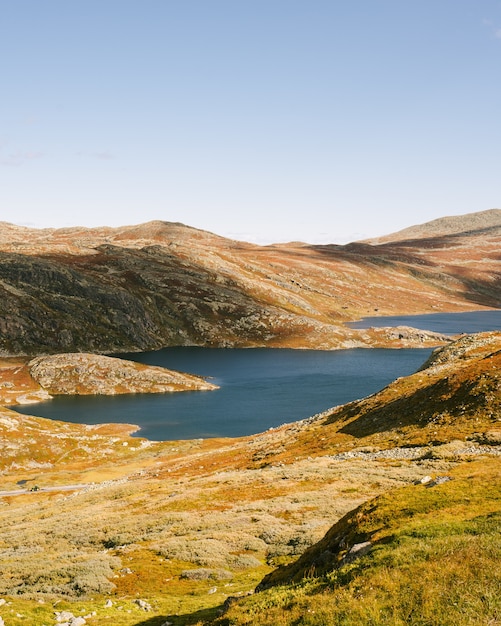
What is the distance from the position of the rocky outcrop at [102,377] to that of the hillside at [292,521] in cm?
8224

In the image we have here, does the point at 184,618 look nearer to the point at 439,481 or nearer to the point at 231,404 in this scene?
the point at 439,481

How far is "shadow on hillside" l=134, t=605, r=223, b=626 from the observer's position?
75.7 ft

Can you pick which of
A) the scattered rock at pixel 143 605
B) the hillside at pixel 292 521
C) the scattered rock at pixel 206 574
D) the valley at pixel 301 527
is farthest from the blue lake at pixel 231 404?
the scattered rock at pixel 143 605

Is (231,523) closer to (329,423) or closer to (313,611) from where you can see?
(313,611)

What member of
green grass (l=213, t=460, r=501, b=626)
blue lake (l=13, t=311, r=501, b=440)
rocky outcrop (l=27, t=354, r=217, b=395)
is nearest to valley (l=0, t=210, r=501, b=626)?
green grass (l=213, t=460, r=501, b=626)

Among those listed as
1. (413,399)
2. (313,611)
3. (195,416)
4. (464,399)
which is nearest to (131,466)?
(195,416)

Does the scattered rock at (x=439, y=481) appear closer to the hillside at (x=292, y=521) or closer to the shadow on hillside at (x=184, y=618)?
the hillside at (x=292, y=521)

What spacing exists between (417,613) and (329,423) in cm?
6635

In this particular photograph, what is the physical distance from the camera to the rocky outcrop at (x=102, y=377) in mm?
171875

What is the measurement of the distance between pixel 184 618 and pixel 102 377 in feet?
528

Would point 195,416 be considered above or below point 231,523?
below

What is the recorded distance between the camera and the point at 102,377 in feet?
579

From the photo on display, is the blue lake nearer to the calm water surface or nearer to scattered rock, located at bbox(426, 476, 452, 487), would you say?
the calm water surface

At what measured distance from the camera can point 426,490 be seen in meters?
27.6
